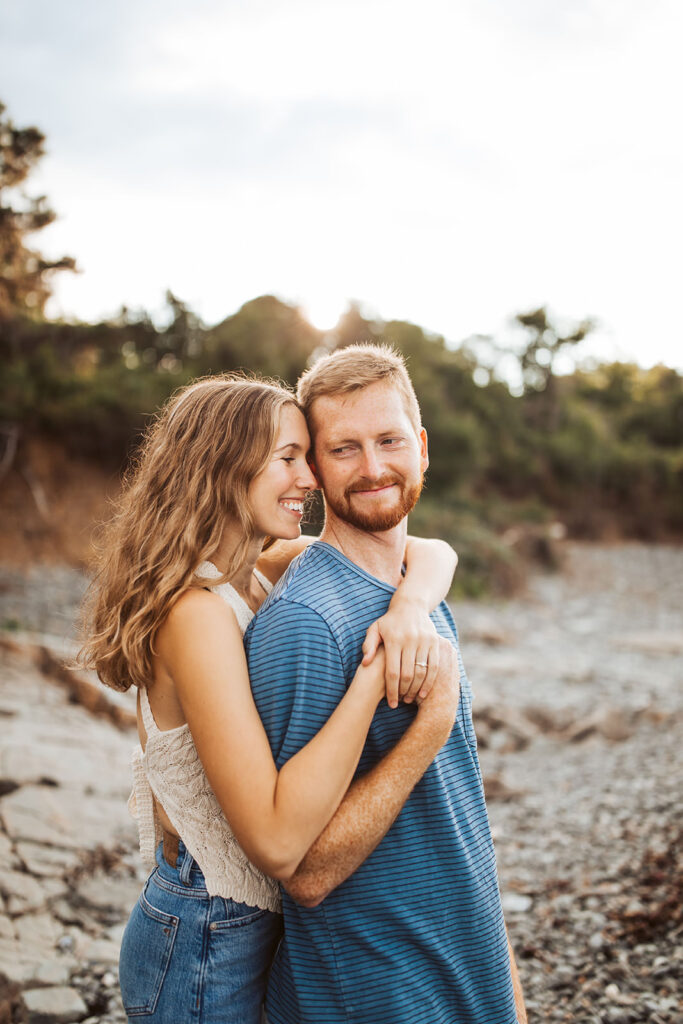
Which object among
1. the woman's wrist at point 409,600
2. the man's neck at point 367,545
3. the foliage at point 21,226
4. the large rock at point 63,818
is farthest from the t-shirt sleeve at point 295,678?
the foliage at point 21,226

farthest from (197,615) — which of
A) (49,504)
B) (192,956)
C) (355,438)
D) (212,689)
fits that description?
(49,504)

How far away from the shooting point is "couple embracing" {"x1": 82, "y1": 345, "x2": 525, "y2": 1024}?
1720mm

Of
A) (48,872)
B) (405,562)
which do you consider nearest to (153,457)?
(405,562)

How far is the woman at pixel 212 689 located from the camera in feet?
5.53

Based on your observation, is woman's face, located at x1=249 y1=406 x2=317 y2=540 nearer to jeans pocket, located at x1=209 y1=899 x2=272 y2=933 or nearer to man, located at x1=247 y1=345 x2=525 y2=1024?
man, located at x1=247 y1=345 x2=525 y2=1024

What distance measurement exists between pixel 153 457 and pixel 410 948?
1.52 meters

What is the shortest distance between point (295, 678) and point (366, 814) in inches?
13.9

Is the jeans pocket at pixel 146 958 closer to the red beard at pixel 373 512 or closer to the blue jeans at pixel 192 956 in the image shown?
the blue jeans at pixel 192 956

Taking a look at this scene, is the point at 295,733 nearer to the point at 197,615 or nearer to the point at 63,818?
the point at 197,615

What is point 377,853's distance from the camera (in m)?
1.87

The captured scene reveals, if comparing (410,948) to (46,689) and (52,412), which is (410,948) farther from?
(52,412)

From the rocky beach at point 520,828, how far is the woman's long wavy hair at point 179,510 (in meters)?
2.56

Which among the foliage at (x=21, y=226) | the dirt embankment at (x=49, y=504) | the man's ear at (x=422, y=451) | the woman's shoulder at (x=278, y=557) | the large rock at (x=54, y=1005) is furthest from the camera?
the dirt embankment at (x=49, y=504)

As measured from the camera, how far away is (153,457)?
2.23m
